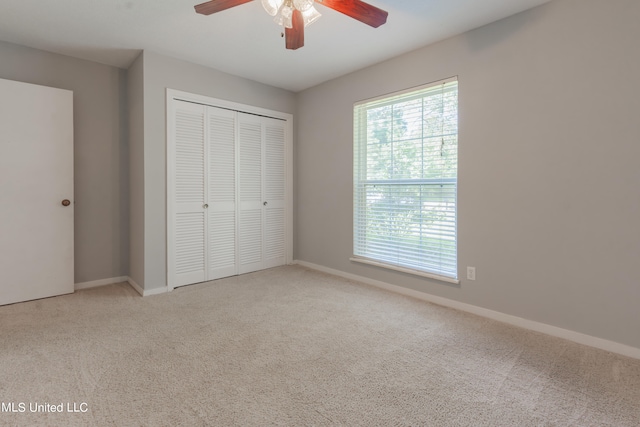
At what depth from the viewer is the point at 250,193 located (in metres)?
4.02

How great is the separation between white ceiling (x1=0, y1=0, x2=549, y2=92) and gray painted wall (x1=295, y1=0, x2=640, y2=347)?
284mm

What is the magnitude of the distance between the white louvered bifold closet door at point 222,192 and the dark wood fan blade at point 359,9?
85.4 inches

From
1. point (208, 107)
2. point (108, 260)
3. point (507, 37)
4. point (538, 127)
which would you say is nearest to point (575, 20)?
point (507, 37)

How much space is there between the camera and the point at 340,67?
3510 mm

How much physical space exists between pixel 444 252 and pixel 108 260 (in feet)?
12.0

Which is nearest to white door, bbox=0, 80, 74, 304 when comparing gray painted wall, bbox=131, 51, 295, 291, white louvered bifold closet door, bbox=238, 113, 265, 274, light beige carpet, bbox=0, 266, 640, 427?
light beige carpet, bbox=0, 266, 640, 427

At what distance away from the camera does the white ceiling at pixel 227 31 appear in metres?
2.35

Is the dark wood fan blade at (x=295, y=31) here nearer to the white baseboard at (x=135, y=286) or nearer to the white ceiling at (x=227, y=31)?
the white ceiling at (x=227, y=31)

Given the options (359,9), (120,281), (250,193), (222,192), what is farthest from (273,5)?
(120,281)

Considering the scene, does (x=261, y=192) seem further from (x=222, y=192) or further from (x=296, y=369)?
(x=296, y=369)

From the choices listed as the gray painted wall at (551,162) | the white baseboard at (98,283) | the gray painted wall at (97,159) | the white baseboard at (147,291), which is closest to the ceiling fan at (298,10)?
the gray painted wall at (551,162)

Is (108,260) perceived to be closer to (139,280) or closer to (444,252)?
(139,280)

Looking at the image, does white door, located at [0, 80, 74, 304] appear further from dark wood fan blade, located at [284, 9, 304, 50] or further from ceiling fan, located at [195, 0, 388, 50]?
dark wood fan blade, located at [284, 9, 304, 50]

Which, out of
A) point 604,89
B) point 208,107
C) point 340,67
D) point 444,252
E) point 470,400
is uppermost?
point 340,67
